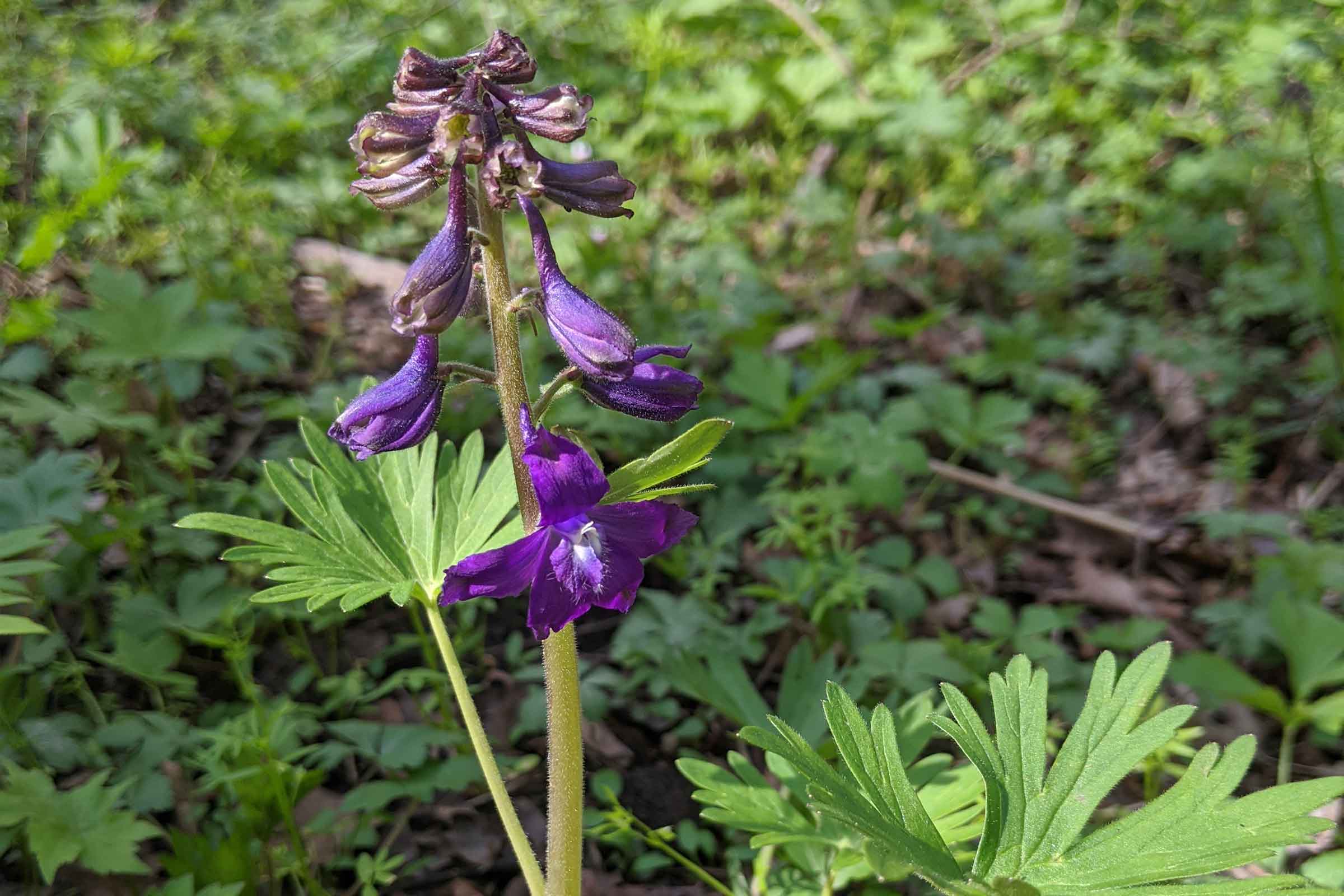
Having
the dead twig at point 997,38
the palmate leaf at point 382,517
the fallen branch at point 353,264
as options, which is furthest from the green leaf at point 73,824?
the dead twig at point 997,38

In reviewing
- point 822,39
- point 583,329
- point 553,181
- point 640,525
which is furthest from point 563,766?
point 822,39

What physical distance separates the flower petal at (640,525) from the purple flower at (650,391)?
176 millimetres

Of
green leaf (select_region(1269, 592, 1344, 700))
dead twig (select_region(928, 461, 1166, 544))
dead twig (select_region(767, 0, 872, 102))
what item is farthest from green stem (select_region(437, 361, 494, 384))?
dead twig (select_region(767, 0, 872, 102))

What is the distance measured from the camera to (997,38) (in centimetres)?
662

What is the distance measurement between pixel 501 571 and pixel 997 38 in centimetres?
652

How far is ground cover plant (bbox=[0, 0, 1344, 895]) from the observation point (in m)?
1.69

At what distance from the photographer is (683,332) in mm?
4555

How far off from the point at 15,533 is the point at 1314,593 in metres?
4.04

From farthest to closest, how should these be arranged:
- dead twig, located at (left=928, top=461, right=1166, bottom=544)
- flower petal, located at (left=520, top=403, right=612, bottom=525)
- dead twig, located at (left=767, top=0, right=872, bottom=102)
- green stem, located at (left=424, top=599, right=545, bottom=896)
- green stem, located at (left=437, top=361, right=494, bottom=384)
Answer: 1. dead twig, located at (left=767, top=0, right=872, bottom=102)
2. dead twig, located at (left=928, top=461, right=1166, bottom=544)
3. green stem, located at (left=424, top=599, right=545, bottom=896)
4. green stem, located at (left=437, top=361, right=494, bottom=384)
5. flower petal, located at (left=520, top=403, right=612, bottom=525)

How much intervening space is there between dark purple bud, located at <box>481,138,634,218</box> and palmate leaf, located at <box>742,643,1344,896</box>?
3.17 feet

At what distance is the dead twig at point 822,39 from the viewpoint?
6.30m

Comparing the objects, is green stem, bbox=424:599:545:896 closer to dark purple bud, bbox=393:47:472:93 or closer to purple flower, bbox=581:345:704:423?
purple flower, bbox=581:345:704:423

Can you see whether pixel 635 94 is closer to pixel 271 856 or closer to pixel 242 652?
pixel 242 652

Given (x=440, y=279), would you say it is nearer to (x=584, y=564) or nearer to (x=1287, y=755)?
(x=584, y=564)
